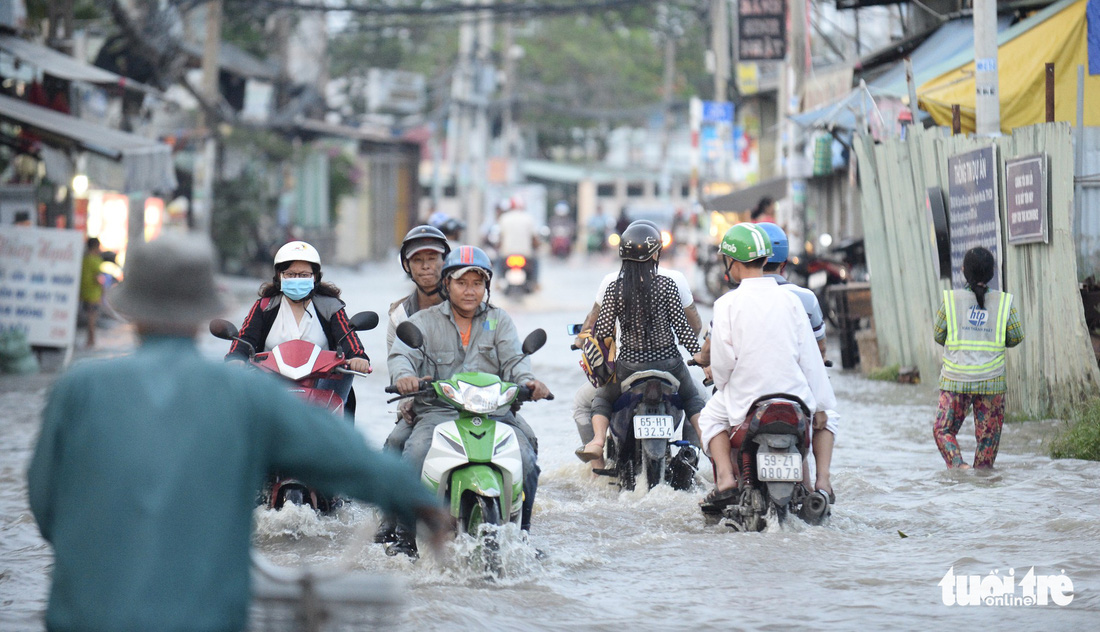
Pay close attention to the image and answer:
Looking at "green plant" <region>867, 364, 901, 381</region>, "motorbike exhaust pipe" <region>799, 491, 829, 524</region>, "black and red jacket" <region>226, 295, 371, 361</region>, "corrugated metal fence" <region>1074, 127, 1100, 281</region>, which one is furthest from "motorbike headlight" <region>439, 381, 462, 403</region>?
"green plant" <region>867, 364, 901, 381</region>

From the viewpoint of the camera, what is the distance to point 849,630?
5461 millimetres

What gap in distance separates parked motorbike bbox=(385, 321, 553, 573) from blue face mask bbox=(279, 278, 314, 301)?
4.79 feet

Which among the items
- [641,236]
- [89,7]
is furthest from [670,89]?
[641,236]

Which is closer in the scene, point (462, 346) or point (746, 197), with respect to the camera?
point (462, 346)

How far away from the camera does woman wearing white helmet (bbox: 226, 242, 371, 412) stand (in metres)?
7.14

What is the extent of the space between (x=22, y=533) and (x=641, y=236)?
12.4 ft

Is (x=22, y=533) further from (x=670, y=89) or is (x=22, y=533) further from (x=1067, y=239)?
(x=670, y=89)

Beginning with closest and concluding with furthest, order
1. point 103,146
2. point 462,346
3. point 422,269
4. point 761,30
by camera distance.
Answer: point 462,346
point 422,269
point 103,146
point 761,30

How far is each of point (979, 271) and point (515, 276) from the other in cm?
1595

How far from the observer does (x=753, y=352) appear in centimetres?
665

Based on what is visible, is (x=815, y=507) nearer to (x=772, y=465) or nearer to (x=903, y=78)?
(x=772, y=465)

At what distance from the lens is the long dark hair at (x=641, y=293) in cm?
784

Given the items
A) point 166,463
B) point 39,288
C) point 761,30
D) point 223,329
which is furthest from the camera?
point 761,30

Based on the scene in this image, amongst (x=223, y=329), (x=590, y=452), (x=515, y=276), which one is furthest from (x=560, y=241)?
(x=223, y=329)
